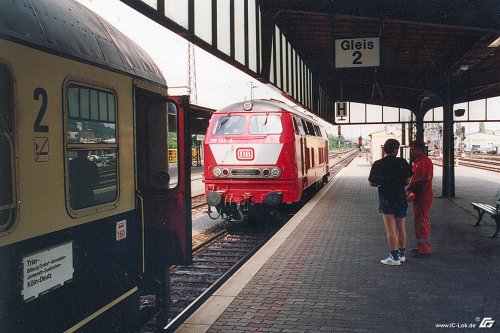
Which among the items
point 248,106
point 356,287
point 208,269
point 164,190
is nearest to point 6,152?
point 164,190

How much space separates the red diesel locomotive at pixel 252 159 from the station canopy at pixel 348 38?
123cm

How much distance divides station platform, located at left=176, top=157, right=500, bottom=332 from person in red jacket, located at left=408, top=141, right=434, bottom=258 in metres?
0.39

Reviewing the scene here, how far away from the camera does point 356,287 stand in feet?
18.7

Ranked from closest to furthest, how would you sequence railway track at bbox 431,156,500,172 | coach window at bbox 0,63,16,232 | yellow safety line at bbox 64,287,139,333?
coach window at bbox 0,63,16,232 → yellow safety line at bbox 64,287,139,333 → railway track at bbox 431,156,500,172

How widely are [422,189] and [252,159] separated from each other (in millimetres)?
4884

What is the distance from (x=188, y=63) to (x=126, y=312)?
38.8m

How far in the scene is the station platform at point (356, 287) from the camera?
4.61 meters

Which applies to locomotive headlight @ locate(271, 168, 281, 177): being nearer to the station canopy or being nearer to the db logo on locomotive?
the db logo on locomotive

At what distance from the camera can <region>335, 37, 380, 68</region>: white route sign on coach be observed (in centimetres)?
1123

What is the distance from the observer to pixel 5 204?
2660 mm

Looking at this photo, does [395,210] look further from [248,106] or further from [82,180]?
[248,106]

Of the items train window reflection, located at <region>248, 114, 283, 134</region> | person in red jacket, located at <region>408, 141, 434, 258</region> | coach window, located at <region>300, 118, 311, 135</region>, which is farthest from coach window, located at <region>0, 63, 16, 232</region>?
coach window, located at <region>300, 118, 311, 135</region>

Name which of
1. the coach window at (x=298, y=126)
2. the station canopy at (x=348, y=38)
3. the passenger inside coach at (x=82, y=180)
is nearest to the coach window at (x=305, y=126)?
the coach window at (x=298, y=126)

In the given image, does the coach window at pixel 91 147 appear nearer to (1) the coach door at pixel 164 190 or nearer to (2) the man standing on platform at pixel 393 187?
(1) the coach door at pixel 164 190
